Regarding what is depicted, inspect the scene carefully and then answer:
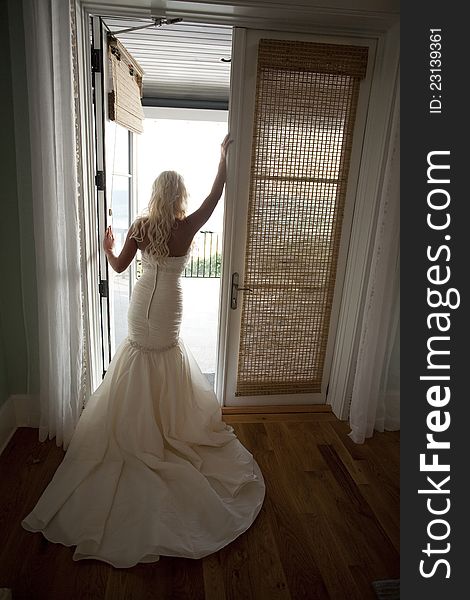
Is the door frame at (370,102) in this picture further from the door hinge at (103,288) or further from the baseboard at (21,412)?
the baseboard at (21,412)

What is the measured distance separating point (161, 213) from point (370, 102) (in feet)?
4.49

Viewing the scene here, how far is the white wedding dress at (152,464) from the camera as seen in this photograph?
1.74 m

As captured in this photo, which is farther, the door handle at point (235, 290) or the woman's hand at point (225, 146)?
the door handle at point (235, 290)

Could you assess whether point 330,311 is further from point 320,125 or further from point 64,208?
point 64,208

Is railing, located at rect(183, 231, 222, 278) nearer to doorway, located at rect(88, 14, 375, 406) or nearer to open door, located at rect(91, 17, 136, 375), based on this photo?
open door, located at rect(91, 17, 136, 375)

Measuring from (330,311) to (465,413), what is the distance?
157cm

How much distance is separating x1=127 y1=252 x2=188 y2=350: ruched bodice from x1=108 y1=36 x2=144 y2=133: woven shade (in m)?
0.88

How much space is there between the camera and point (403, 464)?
1.31 m

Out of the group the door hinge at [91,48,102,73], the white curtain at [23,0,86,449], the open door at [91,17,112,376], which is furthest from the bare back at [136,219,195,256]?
the door hinge at [91,48,102,73]

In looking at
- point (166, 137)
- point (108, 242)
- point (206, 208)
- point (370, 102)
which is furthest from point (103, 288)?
point (166, 137)

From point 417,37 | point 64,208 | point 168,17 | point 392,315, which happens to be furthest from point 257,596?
point 168,17

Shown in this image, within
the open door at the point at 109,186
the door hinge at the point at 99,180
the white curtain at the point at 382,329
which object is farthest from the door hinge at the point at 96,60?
the white curtain at the point at 382,329

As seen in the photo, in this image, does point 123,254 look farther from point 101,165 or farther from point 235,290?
point 235,290

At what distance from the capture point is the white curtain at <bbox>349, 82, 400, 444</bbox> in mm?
2244
